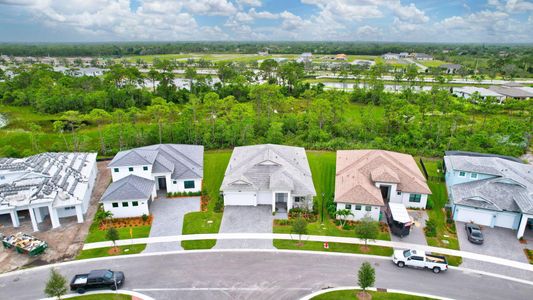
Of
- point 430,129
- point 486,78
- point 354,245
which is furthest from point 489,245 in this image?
point 486,78

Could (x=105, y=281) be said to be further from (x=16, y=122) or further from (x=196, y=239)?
(x=16, y=122)

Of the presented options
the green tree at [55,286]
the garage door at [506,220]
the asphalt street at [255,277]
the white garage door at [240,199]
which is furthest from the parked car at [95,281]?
the garage door at [506,220]

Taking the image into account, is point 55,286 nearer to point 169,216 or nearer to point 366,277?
point 169,216

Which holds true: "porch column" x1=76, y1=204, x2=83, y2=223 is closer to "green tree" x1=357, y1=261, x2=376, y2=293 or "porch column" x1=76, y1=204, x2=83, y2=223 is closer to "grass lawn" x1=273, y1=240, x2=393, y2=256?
"grass lawn" x1=273, y1=240, x2=393, y2=256

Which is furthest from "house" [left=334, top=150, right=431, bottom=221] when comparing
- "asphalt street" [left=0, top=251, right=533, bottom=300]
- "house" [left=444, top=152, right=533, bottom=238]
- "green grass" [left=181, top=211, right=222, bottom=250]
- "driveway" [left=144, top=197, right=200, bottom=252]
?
"driveway" [left=144, top=197, right=200, bottom=252]

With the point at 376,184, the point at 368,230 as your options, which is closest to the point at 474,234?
the point at 376,184

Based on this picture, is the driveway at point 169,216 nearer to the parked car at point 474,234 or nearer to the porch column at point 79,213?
the porch column at point 79,213
